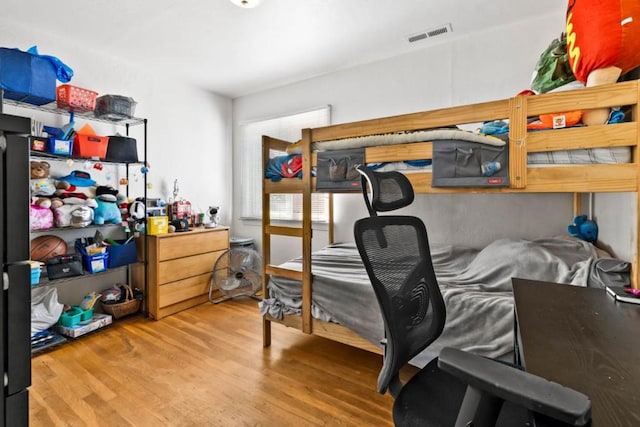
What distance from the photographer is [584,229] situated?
2.24 metres

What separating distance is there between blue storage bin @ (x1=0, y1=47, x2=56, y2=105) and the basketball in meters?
1.04

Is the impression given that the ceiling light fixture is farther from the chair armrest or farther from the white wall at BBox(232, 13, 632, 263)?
the chair armrest

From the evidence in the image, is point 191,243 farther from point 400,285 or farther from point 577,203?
point 577,203

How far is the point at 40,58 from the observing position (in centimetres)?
227

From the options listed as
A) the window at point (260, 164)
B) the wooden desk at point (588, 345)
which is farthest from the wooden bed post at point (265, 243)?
the wooden desk at point (588, 345)

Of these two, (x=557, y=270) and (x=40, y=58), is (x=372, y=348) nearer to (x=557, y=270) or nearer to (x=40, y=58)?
(x=557, y=270)

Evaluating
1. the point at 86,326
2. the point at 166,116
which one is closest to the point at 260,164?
the point at 166,116

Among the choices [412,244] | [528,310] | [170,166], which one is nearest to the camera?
[528,310]

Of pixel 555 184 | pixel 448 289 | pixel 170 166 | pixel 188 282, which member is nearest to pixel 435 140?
pixel 555 184

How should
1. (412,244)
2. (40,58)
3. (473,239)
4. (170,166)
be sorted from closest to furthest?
(412,244), (40,58), (473,239), (170,166)

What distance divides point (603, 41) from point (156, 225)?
10.8 feet

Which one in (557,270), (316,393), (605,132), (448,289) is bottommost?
(316,393)

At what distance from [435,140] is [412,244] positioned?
735 millimetres

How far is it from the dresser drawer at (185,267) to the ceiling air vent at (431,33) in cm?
280
